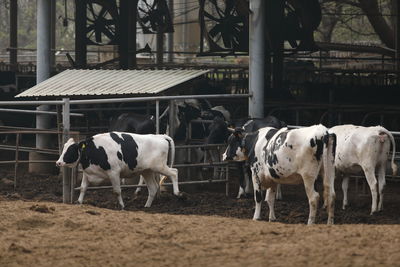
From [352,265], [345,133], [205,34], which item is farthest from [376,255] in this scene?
[205,34]

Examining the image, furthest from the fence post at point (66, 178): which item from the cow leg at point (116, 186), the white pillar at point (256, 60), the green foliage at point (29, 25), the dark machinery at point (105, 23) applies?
the green foliage at point (29, 25)

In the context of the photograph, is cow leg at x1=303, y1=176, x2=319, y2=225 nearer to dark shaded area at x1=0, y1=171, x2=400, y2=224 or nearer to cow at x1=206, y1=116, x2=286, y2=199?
dark shaded area at x1=0, y1=171, x2=400, y2=224

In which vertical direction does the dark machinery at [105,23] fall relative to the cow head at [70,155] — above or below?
above

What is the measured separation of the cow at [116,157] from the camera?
49.7ft

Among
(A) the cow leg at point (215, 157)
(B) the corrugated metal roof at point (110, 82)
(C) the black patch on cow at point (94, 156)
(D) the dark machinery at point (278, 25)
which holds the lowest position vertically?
(A) the cow leg at point (215, 157)

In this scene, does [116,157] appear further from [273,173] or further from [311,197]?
[311,197]

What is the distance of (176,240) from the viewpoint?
10531 mm

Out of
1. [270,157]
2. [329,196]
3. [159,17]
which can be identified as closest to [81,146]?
[270,157]

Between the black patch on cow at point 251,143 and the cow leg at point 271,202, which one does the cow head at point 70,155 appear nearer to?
the black patch on cow at point 251,143

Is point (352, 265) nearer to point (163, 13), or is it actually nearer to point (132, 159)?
point (132, 159)

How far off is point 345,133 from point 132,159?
3183mm

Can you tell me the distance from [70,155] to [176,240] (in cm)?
493

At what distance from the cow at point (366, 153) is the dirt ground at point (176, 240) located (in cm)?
106

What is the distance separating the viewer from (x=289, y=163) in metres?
13.6
